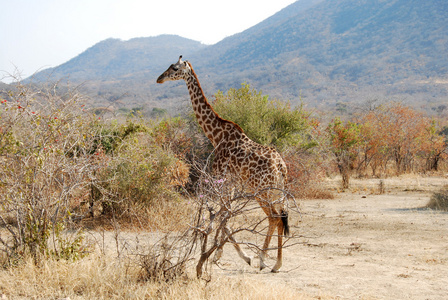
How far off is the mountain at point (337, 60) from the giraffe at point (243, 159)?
39.2 metres

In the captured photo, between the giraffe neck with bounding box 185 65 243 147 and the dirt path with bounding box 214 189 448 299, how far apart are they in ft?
6.21

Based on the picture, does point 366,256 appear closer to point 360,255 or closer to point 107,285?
point 360,255

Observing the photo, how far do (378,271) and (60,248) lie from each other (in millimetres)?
4116

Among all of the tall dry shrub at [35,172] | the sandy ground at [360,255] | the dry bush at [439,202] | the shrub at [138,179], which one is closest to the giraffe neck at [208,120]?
the shrub at [138,179]

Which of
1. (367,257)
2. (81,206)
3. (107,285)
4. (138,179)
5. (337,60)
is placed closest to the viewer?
(107,285)

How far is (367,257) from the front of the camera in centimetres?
688

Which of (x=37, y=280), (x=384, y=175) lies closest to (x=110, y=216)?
(x=37, y=280)

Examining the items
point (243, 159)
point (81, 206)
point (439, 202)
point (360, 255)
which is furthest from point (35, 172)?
point (439, 202)

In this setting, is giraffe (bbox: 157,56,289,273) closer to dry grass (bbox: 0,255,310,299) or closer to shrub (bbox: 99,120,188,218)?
shrub (bbox: 99,120,188,218)

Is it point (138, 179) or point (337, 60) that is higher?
point (337, 60)

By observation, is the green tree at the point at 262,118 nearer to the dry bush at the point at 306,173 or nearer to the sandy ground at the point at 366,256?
the dry bush at the point at 306,173

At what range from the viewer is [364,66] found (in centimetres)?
6906

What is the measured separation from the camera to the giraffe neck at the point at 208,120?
7633 millimetres

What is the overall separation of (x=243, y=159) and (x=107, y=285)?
307 cm
